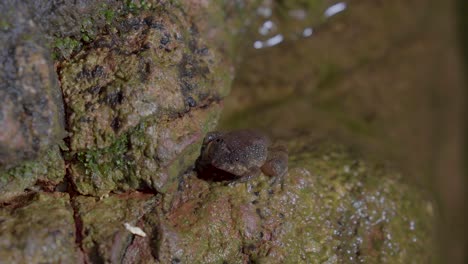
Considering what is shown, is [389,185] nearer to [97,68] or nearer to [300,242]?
[300,242]

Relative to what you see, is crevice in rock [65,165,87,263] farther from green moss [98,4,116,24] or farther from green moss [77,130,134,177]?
green moss [98,4,116,24]

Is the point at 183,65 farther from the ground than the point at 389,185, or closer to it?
farther from the ground

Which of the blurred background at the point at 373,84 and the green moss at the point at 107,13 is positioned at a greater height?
the green moss at the point at 107,13

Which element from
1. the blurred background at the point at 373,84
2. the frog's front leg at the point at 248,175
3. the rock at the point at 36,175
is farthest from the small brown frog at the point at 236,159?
the rock at the point at 36,175

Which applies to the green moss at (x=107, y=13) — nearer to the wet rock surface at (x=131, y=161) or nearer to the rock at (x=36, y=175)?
the wet rock surface at (x=131, y=161)

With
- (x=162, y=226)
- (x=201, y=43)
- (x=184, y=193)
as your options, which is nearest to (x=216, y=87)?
(x=201, y=43)

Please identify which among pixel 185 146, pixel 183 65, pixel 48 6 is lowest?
pixel 185 146

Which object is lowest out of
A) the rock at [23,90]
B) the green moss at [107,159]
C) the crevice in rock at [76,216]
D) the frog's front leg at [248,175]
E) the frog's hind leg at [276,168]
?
the frog's hind leg at [276,168]
